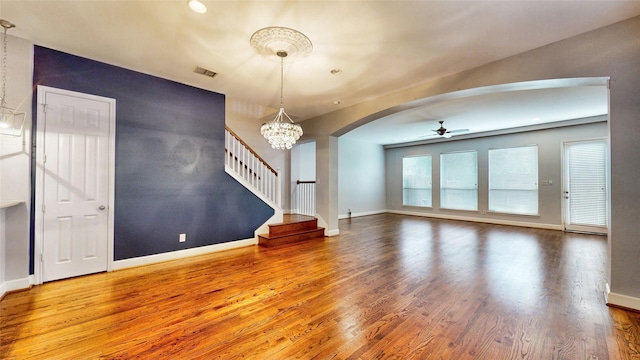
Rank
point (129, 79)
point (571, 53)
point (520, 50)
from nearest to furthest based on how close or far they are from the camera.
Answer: point (571, 53) < point (520, 50) < point (129, 79)

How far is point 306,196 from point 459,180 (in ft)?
17.8

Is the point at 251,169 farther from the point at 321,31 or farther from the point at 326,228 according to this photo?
the point at 321,31

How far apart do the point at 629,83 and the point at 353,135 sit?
617 centimetres

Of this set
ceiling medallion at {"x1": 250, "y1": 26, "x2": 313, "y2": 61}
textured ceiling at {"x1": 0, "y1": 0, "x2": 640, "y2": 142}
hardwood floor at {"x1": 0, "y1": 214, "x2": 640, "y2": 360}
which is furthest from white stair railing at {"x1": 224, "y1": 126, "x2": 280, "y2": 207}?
ceiling medallion at {"x1": 250, "y1": 26, "x2": 313, "y2": 61}

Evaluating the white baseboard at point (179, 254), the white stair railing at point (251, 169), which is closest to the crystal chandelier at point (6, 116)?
the white baseboard at point (179, 254)

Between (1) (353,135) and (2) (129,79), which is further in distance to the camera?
(1) (353,135)

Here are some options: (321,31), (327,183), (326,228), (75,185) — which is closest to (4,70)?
(75,185)

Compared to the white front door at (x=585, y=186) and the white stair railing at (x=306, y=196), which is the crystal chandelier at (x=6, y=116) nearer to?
the white stair railing at (x=306, y=196)

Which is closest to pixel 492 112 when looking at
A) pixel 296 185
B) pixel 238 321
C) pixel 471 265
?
pixel 471 265

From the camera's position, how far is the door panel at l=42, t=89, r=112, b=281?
3168mm

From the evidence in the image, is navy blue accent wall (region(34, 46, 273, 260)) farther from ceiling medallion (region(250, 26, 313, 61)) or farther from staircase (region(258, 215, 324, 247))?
ceiling medallion (region(250, 26, 313, 61))

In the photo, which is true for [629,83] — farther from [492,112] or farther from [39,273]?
[39,273]

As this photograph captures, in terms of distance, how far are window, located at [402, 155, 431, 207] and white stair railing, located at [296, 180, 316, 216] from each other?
4.49 meters

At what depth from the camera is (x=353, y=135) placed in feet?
27.2
